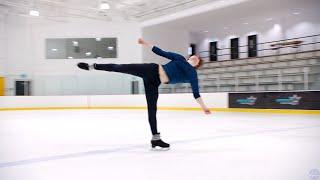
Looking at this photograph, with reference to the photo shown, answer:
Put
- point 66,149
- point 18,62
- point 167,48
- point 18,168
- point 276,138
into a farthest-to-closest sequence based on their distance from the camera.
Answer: point 167,48
point 18,62
point 276,138
point 66,149
point 18,168

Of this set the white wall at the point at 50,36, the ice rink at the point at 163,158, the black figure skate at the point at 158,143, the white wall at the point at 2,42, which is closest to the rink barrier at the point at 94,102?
the white wall at the point at 50,36

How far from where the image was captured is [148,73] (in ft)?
13.5

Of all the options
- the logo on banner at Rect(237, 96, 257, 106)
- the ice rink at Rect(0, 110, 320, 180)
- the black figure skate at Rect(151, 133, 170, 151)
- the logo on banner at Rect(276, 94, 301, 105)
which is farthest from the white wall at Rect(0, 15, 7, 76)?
the black figure skate at Rect(151, 133, 170, 151)

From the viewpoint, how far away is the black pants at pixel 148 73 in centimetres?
403

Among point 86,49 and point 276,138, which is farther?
point 86,49

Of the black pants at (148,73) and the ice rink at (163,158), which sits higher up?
the black pants at (148,73)

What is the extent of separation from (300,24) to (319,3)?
2.26 metres

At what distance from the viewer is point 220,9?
18.2 meters

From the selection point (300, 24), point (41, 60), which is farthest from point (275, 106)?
point (41, 60)

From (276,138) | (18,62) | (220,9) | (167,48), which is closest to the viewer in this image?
(276,138)

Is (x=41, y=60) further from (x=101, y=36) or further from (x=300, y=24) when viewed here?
(x=300, y=24)

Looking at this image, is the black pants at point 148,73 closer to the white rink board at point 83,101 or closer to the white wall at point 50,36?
the white rink board at point 83,101

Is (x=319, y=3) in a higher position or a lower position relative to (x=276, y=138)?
higher

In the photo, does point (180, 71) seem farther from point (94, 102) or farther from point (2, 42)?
point (2, 42)
